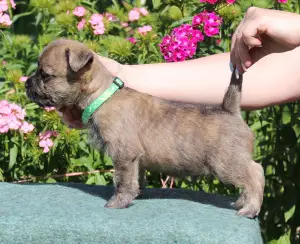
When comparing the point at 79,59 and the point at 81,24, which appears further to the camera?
the point at 81,24

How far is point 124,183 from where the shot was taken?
11.2 feet

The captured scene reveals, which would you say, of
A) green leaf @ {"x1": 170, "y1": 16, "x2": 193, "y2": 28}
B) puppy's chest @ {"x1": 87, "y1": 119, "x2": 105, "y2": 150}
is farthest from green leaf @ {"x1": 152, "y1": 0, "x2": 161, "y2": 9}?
puppy's chest @ {"x1": 87, "y1": 119, "x2": 105, "y2": 150}

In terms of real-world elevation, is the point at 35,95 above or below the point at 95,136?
above

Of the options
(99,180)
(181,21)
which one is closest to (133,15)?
→ (181,21)

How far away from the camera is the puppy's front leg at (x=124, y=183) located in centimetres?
341

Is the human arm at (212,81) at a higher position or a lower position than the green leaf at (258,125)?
higher

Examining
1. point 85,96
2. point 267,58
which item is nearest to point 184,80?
point 267,58

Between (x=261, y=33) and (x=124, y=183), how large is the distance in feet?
2.94

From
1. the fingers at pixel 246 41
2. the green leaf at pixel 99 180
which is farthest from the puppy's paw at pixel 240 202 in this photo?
the green leaf at pixel 99 180

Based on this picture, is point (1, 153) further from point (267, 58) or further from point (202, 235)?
point (202, 235)

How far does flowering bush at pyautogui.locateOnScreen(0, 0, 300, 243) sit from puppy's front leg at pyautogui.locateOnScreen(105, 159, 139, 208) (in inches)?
45.2

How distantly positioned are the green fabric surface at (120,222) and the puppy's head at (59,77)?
1.58 ft

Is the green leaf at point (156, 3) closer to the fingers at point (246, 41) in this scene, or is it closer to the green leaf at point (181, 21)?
the green leaf at point (181, 21)

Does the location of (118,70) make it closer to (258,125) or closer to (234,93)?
(234,93)
